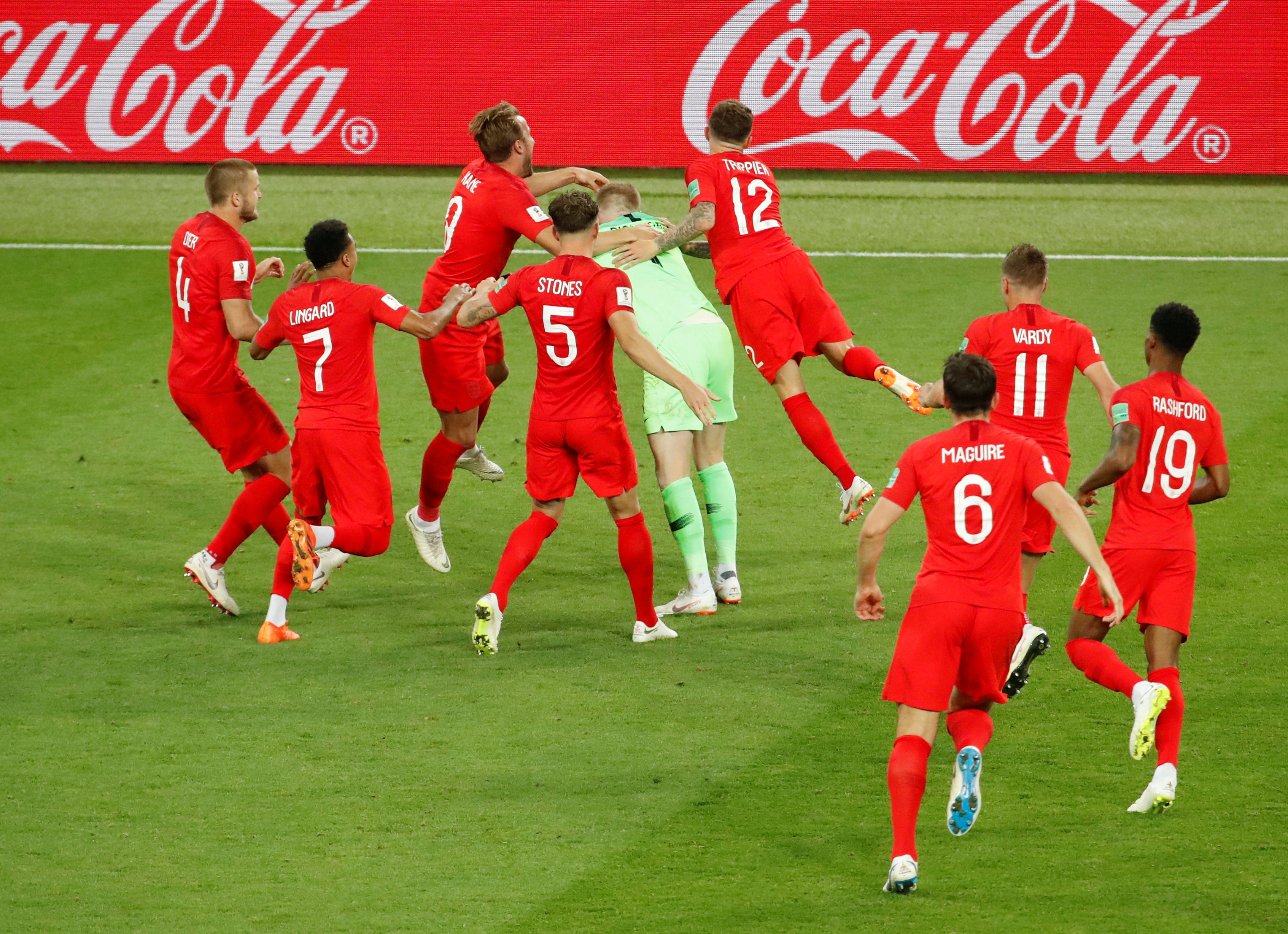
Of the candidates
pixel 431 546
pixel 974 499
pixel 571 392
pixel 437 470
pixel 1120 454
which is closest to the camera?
pixel 974 499

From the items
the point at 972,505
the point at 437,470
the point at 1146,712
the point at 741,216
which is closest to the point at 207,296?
the point at 437,470

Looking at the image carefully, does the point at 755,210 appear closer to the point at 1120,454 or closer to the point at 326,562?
the point at 326,562

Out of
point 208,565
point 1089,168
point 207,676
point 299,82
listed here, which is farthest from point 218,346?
point 1089,168

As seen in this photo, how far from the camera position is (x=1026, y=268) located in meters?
7.21

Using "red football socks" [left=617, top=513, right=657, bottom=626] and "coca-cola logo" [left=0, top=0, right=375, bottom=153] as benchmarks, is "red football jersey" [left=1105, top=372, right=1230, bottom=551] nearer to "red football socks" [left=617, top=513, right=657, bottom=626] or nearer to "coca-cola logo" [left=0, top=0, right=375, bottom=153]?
"red football socks" [left=617, top=513, right=657, bottom=626]

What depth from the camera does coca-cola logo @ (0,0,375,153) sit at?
18797 millimetres

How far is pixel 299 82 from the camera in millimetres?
18859

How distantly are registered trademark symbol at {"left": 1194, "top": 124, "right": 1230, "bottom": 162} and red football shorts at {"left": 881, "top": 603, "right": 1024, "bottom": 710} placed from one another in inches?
577

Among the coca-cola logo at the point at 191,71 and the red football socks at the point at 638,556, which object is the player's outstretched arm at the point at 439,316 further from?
the coca-cola logo at the point at 191,71

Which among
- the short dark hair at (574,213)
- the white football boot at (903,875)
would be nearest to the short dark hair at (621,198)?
the short dark hair at (574,213)

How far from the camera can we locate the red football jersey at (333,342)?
766 centimetres

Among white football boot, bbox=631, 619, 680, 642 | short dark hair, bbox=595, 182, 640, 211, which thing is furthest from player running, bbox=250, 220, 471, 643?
white football boot, bbox=631, 619, 680, 642

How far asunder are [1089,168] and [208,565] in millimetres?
13461

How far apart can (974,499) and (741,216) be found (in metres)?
3.66
